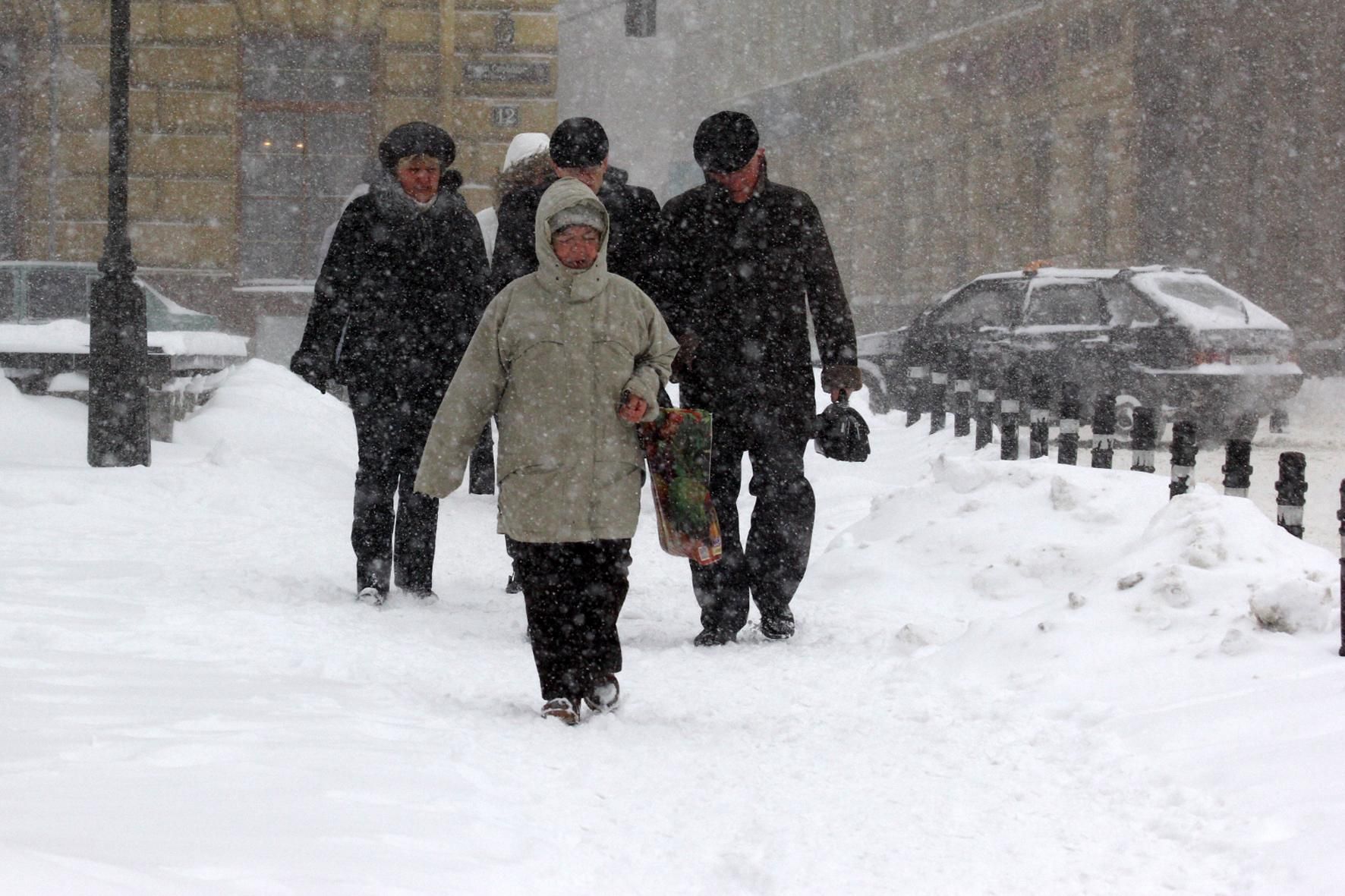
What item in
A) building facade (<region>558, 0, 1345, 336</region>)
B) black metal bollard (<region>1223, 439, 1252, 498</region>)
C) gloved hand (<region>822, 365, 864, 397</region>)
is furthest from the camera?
building facade (<region>558, 0, 1345, 336</region>)

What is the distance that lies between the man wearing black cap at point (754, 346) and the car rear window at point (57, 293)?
32.1 feet

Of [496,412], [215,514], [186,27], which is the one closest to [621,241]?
[496,412]

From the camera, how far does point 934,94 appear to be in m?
31.1

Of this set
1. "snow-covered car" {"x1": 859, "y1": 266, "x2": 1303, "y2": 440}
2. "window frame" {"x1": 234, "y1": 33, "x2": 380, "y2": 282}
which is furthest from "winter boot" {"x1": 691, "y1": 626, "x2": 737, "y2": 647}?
"window frame" {"x1": 234, "y1": 33, "x2": 380, "y2": 282}

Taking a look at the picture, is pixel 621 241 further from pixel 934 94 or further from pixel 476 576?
pixel 934 94

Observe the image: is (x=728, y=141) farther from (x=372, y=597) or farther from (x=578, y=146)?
(x=372, y=597)

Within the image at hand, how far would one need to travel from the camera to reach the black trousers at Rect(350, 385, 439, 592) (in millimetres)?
6656

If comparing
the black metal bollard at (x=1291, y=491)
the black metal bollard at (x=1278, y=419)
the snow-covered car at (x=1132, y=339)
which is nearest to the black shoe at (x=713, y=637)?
the black metal bollard at (x=1291, y=491)

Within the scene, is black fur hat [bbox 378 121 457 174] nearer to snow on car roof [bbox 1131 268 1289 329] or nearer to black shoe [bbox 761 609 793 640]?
black shoe [bbox 761 609 793 640]

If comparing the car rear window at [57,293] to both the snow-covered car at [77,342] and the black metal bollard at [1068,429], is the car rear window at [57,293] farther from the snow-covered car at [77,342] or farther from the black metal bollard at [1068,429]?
the black metal bollard at [1068,429]

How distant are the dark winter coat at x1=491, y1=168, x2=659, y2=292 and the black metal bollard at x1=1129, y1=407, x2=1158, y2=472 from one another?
14.8 feet

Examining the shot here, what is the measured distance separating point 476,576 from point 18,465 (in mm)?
3286

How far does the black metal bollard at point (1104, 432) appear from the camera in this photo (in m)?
9.97

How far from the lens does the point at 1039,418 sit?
37.9 ft
